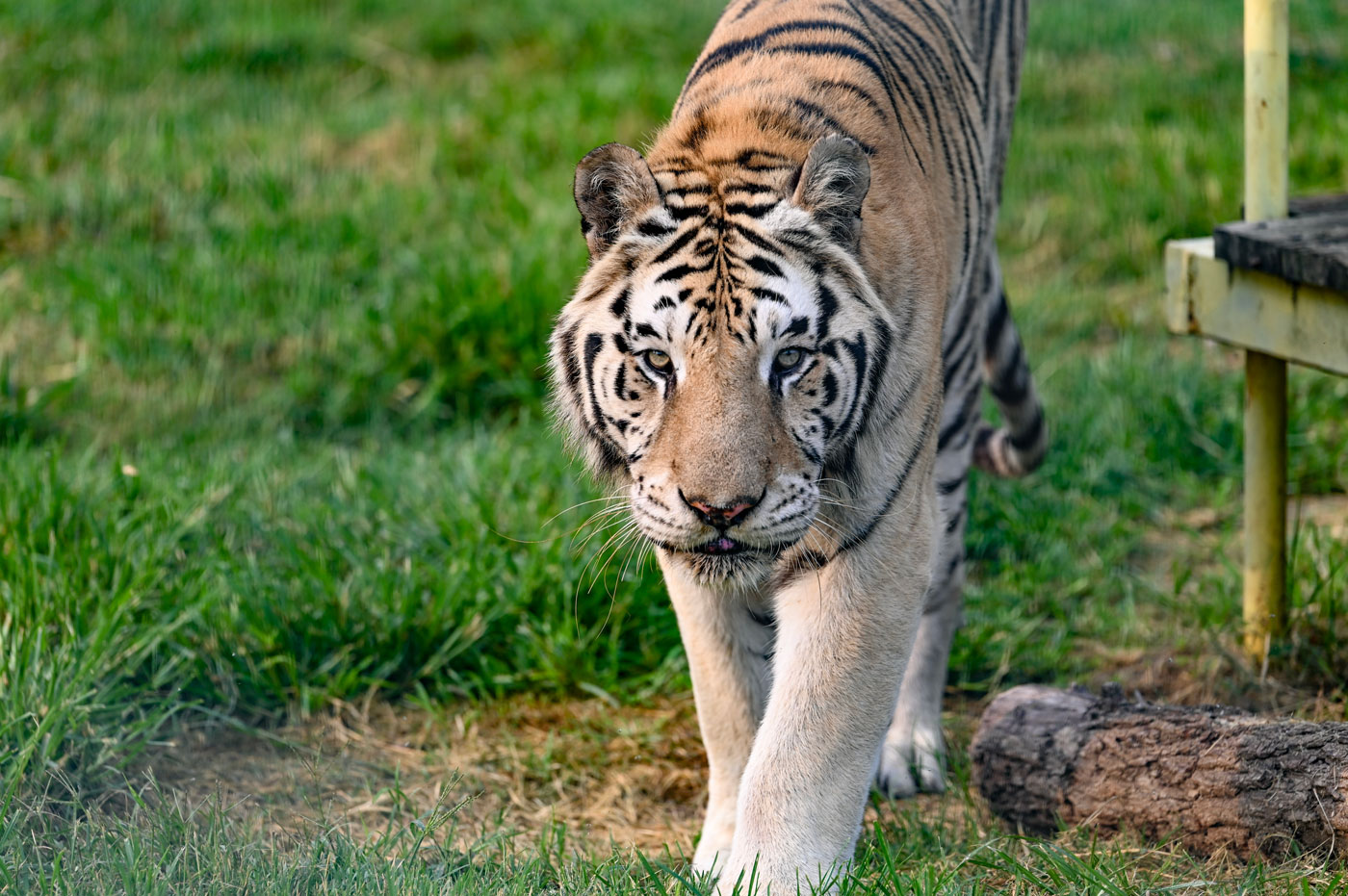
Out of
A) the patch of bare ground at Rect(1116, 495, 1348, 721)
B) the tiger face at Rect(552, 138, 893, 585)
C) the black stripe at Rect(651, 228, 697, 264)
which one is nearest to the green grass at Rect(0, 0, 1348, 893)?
the patch of bare ground at Rect(1116, 495, 1348, 721)

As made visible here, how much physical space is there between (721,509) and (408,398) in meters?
2.99

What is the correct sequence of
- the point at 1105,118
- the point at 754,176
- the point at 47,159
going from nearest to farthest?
the point at 754,176 < the point at 47,159 < the point at 1105,118

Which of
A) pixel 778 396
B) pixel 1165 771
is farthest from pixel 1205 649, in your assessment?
pixel 778 396

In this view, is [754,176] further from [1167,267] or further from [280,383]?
[280,383]

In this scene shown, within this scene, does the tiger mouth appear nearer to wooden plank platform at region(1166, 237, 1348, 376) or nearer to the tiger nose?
the tiger nose

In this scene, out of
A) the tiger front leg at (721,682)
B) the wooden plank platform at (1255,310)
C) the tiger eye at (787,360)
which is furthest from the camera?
the wooden plank platform at (1255,310)

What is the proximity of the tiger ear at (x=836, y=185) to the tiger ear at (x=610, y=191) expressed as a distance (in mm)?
284

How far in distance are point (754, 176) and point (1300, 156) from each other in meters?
4.12

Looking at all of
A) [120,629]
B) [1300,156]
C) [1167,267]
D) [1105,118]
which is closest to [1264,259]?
[1167,267]

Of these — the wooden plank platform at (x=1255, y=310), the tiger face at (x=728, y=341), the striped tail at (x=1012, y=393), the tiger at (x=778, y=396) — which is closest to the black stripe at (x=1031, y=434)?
the striped tail at (x=1012, y=393)

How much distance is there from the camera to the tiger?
2.46m

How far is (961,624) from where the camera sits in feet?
12.6

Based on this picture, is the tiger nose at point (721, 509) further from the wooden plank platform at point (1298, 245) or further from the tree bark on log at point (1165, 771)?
the wooden plank platform at point (1298, 245)

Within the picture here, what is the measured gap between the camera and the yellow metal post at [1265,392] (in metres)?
3.30
